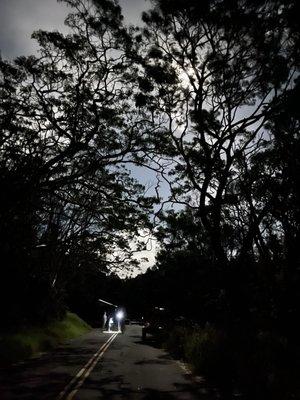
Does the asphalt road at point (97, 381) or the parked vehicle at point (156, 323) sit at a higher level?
the parked vehicle at point (156, 323)

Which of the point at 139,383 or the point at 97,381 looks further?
the point at 97,381

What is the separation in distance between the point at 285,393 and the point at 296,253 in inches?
369

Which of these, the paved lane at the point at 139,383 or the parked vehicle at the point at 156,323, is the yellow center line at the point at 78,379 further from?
the parked vehicle at the point at 156,323

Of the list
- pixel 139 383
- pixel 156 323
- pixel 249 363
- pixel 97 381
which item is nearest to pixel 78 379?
pixel 97 381

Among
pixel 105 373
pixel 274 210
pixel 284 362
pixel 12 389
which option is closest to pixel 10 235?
pixel 105 373

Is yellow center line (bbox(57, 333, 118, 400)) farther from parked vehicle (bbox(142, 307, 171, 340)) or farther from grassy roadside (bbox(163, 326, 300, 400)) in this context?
parked vehicle (bbox(142, 307, 171, 340))

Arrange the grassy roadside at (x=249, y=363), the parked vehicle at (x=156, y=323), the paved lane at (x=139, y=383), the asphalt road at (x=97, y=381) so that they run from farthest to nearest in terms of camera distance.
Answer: the parked vehicle at (x=156, y=323) → the paved lane at (x=139, y=383) → the asphalt road at (x=97, y=381) → the grassy roadside at (x=249, y=363)

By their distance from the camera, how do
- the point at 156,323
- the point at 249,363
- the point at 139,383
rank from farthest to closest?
the point at 156,323 < the point at 139,383 < the point at 249,363

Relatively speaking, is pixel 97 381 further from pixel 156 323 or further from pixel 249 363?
pixel 156 323

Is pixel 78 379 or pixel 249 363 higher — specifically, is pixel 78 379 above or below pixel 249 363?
below

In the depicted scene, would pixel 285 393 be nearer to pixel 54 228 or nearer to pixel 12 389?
pixel 12 389

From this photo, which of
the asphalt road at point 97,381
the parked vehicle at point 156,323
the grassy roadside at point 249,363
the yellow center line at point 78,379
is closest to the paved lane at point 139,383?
the asphalt road at point 97,381

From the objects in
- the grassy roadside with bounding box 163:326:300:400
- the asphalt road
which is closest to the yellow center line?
the asphalt road

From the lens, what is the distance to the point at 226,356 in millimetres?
13750
